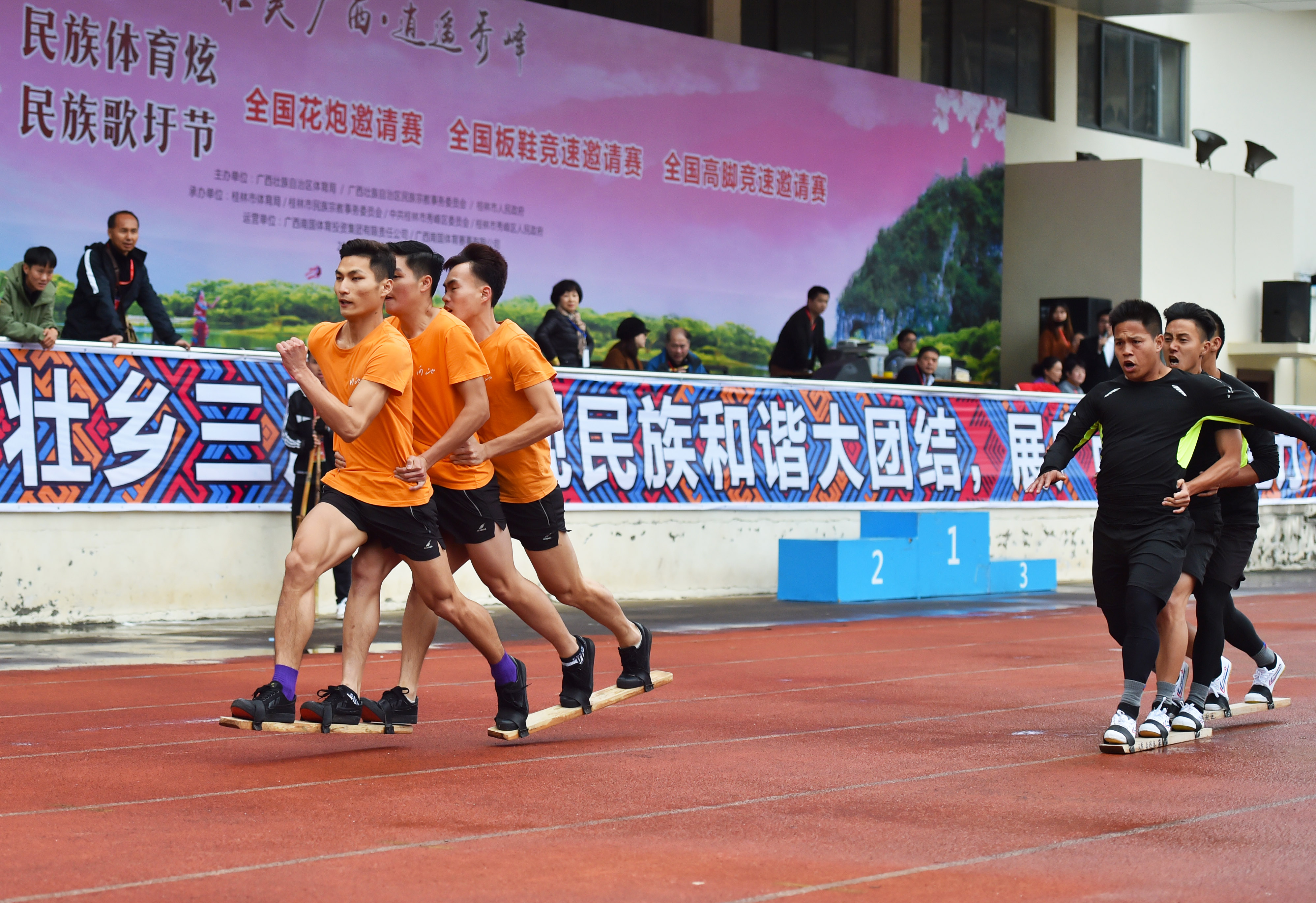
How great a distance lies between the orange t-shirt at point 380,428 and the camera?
7.04 meters

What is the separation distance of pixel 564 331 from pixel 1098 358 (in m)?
9.07

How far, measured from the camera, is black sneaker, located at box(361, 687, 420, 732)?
7.15 metres

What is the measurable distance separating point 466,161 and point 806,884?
14.3 meters

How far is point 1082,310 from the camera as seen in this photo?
24.9 m

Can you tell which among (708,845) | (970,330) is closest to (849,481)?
(970,330)

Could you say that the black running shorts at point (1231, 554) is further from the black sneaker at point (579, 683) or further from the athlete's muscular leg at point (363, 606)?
the athlete's muscular leg at point (363, 606)

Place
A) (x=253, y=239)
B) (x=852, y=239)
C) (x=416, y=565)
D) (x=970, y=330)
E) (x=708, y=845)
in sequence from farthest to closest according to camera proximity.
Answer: (x=970, y=330), (x=852, y=239), (x=253, y=239), (x=416, y=565), (x=708, y=845)

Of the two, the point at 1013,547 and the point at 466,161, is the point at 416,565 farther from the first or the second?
the point at 1013,547

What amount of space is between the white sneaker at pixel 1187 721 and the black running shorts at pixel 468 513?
331 centimetres

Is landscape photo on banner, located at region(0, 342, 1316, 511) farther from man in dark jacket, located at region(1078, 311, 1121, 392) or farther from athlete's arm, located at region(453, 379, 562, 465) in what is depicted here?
athlete's arm, located at region(453, 379, 562, 465)

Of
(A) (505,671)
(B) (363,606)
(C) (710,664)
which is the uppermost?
(B) (363,606)

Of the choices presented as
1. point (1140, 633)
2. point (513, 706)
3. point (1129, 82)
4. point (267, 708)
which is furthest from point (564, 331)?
point (1129, 82)

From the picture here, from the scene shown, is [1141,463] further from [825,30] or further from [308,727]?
[825,30]

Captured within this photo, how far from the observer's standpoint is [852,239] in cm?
2256
